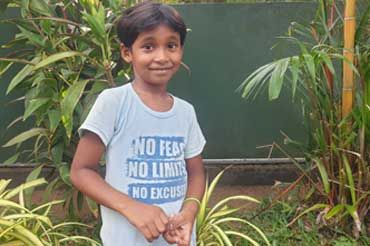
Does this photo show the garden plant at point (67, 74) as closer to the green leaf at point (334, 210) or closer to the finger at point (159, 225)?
the green leaf at point (334, 210)

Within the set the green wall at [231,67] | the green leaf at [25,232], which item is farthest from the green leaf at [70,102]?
the green wall at [231,67]

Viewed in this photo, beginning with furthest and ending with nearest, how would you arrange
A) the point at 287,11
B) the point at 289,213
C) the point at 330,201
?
the point at 287,11 < the point at 289,213 < the point at 330,201

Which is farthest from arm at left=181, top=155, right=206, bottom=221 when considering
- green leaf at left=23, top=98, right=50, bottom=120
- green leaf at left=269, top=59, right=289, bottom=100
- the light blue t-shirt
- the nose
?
green leaf at left=23, top=98, right=50, bottom=120

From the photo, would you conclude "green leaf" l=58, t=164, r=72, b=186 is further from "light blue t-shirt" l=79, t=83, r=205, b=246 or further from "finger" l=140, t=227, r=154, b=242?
"finger" l=140, t=227, r=154, b=242

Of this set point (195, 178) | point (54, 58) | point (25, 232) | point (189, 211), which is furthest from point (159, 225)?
point (54, 58)

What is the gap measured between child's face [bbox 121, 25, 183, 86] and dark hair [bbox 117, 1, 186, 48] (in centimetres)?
1

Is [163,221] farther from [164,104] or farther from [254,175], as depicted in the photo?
[254,175]

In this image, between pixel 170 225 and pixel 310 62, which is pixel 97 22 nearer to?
pixel 310 62

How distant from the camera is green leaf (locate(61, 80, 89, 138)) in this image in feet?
8.80

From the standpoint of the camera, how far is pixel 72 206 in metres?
3.17

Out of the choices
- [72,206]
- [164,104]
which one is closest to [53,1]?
[72,206]

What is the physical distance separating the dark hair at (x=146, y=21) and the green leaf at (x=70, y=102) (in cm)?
106

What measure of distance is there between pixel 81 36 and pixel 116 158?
130 cm

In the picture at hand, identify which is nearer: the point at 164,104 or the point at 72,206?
the point at 164,104
